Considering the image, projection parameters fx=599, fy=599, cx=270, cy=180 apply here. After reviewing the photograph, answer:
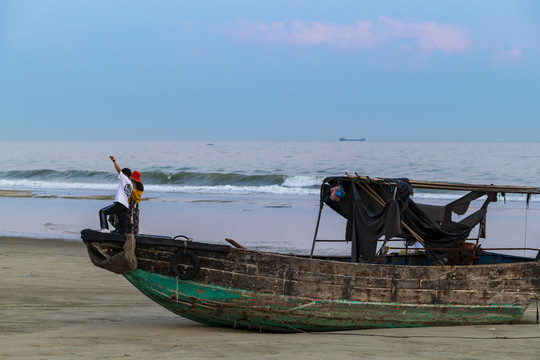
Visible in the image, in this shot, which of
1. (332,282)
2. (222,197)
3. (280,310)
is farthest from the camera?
(222,197)

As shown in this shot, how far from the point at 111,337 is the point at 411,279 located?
3752mm

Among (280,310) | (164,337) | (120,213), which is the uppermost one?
(120,213)

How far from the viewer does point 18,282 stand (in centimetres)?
1028

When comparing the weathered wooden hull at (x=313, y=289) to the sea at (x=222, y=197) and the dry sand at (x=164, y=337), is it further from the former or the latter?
the sea at (x=222, y=197)

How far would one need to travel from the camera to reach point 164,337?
695cm

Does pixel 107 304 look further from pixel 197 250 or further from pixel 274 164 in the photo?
pixel 274 164

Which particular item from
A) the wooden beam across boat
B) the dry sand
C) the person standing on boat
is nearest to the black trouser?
the person standing on boat

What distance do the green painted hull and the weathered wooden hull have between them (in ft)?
0.04

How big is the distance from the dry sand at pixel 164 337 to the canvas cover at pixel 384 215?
4.27 ft

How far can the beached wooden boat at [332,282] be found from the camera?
277 inches

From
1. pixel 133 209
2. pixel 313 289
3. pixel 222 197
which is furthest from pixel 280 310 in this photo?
pixel 222 197

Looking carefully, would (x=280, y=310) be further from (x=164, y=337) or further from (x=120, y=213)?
(x=120, y=213)

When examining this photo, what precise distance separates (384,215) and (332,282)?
4.47ft

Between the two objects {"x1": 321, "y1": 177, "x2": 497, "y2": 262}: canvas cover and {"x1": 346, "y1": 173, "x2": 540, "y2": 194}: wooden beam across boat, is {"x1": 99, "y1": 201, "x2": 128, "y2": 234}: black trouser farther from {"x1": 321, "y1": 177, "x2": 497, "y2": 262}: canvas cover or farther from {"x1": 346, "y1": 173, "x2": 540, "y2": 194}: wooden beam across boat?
{"x1": 346, "y1": 173, "x2": 540, "y2": 194}: wooden beam across boat
